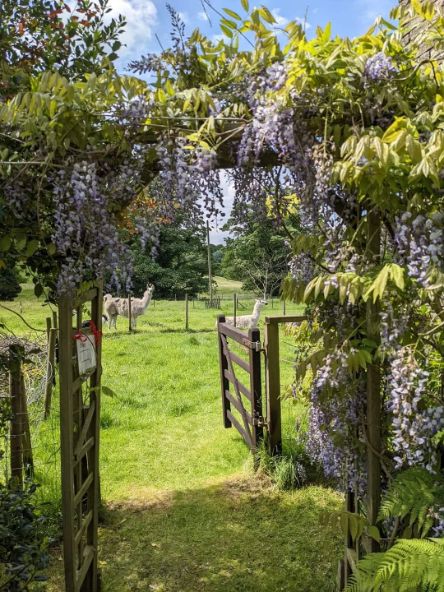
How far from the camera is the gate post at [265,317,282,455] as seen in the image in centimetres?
473

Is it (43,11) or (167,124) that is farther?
(43,11)

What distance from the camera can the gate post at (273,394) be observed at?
4730 mm

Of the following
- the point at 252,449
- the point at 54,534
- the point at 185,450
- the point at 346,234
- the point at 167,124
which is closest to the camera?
the point at 167,124

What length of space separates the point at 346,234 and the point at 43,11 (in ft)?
8.38

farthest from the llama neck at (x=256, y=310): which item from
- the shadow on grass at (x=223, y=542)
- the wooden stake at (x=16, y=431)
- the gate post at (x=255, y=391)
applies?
the wooden stake at (x=16, y=431)

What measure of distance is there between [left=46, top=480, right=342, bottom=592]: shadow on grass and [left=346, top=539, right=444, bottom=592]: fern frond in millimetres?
882

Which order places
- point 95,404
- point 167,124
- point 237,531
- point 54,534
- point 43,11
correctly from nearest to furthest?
1. point 167,124
2. point 95,404
3. point 43,11
4. point 54,534
5. point 237,531

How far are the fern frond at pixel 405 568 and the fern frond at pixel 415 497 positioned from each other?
100mm

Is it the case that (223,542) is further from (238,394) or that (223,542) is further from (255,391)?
(238,394)

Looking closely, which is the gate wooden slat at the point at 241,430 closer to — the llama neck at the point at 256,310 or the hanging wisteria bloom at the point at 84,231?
the hanging wisteria bloom at the point at 84,231

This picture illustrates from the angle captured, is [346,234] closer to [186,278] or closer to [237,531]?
[237,531]

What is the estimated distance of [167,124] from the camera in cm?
200

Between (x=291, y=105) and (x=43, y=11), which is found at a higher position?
(x=43, y=11)

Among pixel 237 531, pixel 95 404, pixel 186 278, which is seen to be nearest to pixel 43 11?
pixel 95 404
